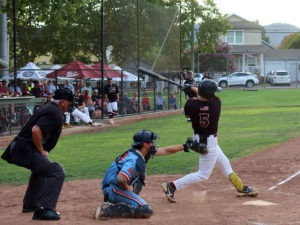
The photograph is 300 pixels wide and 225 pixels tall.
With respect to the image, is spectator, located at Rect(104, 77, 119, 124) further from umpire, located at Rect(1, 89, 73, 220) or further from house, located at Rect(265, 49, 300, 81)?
house, located at Rect(265, 49, 300, 81)

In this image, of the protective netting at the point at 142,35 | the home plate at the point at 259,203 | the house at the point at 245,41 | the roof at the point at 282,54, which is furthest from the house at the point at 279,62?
the home plate at the point at 259,203

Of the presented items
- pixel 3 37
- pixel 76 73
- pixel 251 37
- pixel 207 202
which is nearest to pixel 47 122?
pixel 207 202

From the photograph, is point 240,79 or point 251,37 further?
point 251,37

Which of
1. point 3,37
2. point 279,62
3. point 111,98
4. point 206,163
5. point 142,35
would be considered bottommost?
point 206,163

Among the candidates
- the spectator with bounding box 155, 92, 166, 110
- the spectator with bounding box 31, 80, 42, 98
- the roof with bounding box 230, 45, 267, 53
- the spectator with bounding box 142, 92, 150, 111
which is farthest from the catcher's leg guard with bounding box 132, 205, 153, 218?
the roof with bounding box 230, 45, 267, 53

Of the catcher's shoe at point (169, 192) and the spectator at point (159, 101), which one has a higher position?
the spectator at point (159, 101)

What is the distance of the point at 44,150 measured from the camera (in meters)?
6.69

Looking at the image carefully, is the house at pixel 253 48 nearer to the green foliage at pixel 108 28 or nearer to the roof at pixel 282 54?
the roof at pixel 282 54

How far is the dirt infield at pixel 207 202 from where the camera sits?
21.5ft

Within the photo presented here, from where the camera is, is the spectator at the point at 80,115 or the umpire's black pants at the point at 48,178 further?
the spectator at the point at 80,115

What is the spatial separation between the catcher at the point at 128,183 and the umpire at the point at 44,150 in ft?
2.01

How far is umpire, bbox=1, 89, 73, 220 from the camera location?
21.2 ft

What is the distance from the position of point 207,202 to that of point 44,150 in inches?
99.8

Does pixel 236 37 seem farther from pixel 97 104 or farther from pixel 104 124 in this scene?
pixel 104 124
